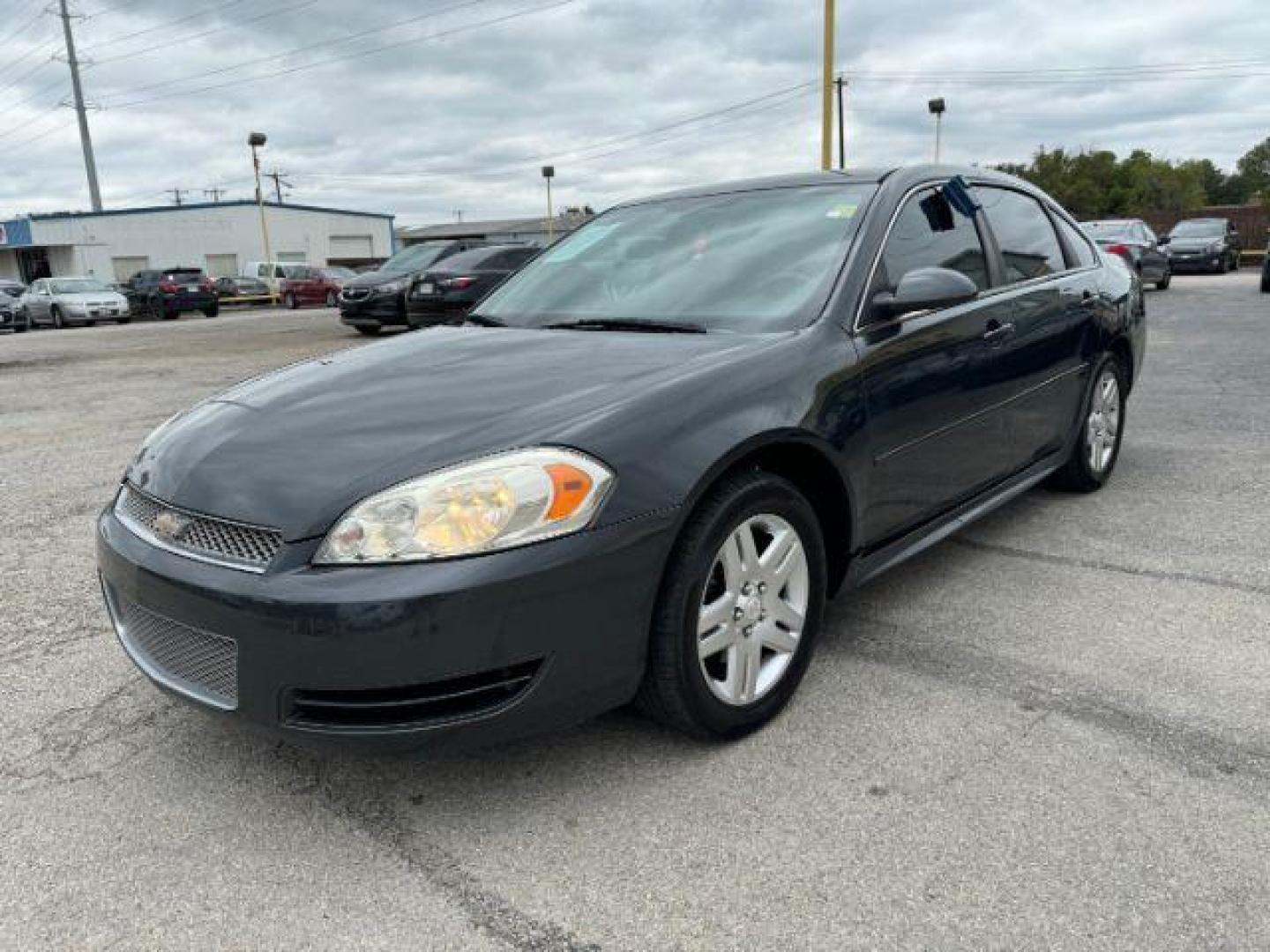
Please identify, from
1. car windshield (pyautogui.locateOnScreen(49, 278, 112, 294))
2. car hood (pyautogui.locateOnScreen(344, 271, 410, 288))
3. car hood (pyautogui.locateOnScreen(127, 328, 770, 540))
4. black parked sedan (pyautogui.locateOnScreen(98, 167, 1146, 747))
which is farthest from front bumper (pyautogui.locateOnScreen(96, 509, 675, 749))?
car windshield (pyautogui.locateOnScreen(49, 278, 112, 294))

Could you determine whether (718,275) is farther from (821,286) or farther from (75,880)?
(75,880)

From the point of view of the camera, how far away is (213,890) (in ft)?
6.97

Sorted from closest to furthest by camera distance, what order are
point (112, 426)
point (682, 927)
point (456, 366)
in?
point (682, 927) → point (456, 366) → point (112, 426)

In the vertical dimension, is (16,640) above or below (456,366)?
below

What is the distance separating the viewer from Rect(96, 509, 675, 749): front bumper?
2049 mm

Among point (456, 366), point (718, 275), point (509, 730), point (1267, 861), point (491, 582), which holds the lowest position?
point (1267, 861)

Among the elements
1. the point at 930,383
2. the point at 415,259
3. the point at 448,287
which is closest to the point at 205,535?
the point at 930,383

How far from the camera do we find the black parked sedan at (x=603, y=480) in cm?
211

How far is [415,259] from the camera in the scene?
1683 centimetres

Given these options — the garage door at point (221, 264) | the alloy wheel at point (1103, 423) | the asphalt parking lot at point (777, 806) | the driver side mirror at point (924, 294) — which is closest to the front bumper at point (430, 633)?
the asphalt parking lot at point (777, 806)

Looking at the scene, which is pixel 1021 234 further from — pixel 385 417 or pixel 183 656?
pixel 183 656

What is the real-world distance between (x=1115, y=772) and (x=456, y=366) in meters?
2.05

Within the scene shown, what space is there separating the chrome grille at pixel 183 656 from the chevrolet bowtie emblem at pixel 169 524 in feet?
0.62

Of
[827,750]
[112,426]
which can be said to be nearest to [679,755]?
[827,750]
